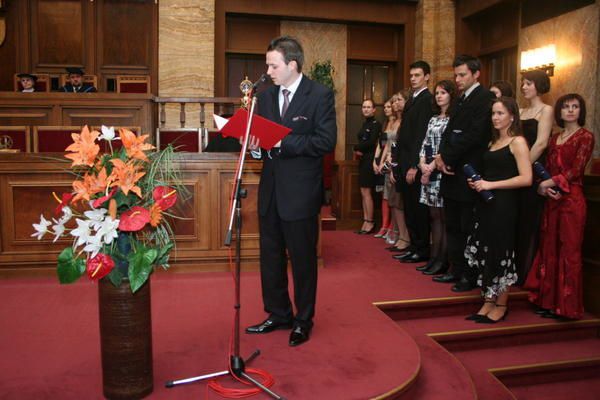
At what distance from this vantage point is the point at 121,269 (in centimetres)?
207

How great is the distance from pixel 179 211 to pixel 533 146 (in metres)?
2.54

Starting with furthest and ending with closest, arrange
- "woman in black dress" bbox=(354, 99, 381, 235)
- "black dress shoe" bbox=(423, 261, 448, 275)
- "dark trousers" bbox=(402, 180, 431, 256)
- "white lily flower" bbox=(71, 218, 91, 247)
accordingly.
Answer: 1. "woman in black dress" bbox=(354, 99, 381, 235)
2. "dark trousers" bbox=(402, 180, 431, 256)
3. "black dress shoe" bbox=(423, 261, 448, 275)
4. "white lily flower" bbox=(71, 218, 91, 247)

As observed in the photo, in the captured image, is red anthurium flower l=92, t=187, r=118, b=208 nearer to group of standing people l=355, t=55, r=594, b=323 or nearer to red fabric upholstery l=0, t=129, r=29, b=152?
group of standing people l=355, t=55, r=594, b=323

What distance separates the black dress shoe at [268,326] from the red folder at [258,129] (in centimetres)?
101

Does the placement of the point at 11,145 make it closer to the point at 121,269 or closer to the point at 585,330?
the point at 121,269

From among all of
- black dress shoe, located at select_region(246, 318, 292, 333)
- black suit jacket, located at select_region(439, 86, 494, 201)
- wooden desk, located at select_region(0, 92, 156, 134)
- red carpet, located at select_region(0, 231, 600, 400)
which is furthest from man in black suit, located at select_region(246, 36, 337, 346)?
wooden desk, located at select_region(0, 92, 156, 134)

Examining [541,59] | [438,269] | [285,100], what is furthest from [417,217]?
[541,59]

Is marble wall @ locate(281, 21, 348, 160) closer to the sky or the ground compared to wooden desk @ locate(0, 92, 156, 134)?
closer to the sky

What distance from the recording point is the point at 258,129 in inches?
89.6

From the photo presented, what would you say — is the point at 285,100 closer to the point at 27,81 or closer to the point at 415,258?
the point at 415,258

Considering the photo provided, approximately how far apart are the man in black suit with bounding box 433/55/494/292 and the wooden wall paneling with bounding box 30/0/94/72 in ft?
18.2

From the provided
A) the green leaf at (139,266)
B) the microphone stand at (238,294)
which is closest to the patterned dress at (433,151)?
the microphone stand at (238,294)

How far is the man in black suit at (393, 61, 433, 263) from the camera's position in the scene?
4.44 metres

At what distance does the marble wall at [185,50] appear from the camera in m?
7.30
